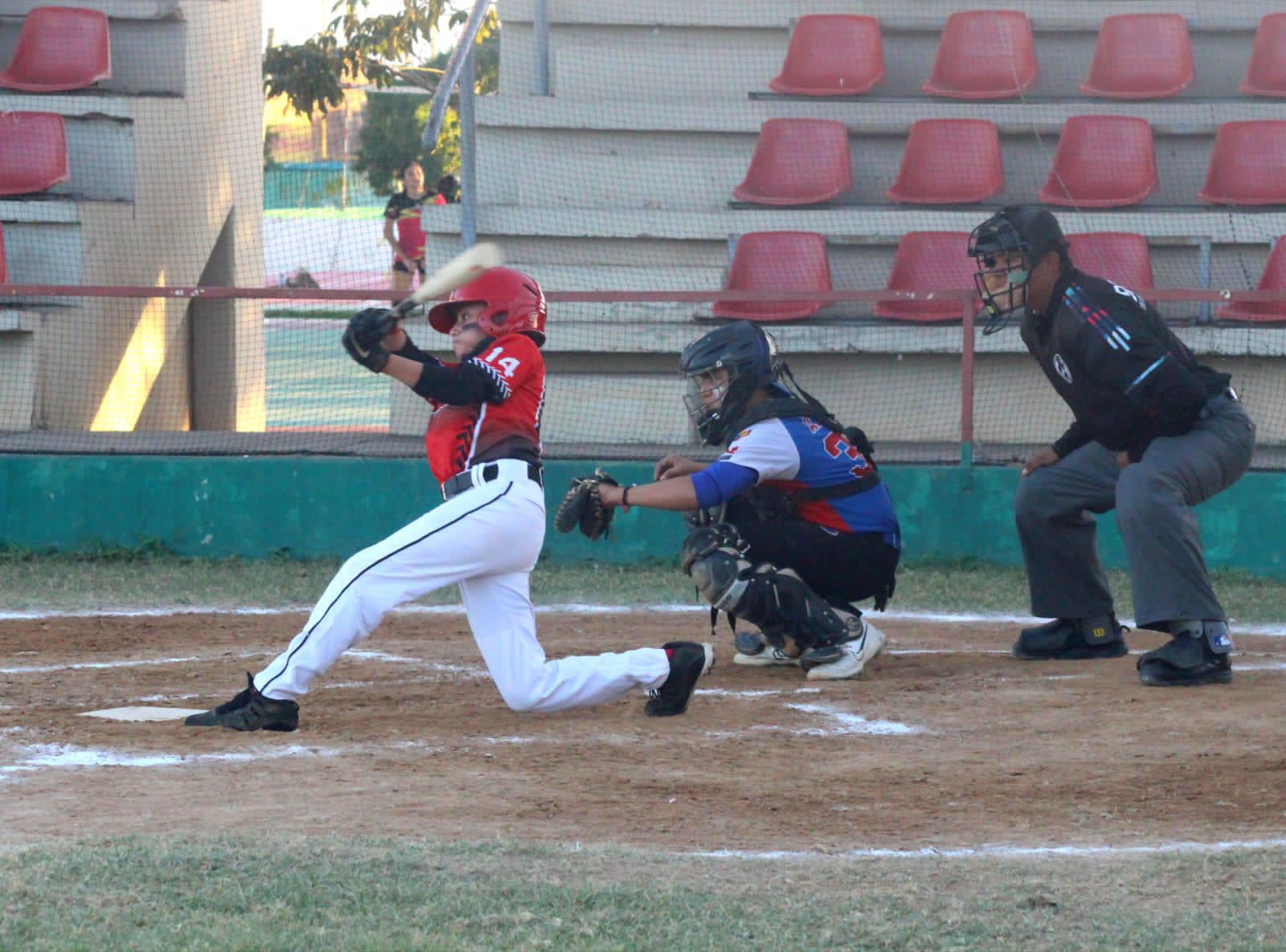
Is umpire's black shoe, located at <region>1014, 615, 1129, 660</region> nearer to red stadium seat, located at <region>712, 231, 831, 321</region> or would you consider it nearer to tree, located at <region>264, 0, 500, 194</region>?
red stadium seat, located at <region>712, 231, 831, 321</region>

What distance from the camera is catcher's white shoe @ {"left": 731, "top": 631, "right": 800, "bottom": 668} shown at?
22.5ft

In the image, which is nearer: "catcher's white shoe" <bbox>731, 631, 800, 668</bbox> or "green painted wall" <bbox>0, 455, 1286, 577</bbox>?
"catcher's white shoe" <bbox>731, 631, 800, 668</bbox>

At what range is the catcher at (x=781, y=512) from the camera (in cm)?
627

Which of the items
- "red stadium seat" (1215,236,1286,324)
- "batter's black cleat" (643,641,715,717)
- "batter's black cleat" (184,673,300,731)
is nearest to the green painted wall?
"red stadium seat" (1215,236,1286,324)

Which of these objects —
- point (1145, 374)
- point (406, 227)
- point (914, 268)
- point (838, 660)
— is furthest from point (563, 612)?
point (406, 227)

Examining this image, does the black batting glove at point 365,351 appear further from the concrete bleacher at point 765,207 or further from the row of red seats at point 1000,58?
the row of red seats at point 1000,58

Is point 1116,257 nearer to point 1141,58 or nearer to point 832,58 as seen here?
point 1141,58

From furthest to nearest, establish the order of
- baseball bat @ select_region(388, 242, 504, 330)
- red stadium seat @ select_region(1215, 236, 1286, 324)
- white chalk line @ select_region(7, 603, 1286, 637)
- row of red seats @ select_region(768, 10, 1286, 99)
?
row of red seats @ select_region(768, 10, 1286, 99) < red stadium seat @ select_region(1215, 236, 1286, 324) < white chalk line @ select_region(7, 603, 1286, 637) < baseball bat @ select_region(388, 242, 504, 330)

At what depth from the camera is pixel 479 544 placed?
5.32 meters

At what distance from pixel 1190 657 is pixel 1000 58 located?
26.5 feet

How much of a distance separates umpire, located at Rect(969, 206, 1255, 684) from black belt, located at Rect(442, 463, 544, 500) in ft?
6.30

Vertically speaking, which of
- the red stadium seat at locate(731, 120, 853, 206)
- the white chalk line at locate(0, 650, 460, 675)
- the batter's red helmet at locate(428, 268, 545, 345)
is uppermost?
the red stadium seat at locate(731, 120, 853, 206)

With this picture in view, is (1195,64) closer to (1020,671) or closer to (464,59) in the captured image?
(464,59)

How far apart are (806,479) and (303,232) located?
76.2ft
